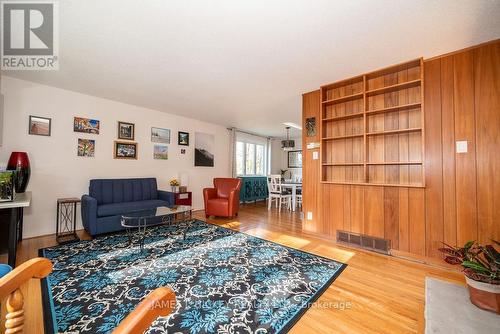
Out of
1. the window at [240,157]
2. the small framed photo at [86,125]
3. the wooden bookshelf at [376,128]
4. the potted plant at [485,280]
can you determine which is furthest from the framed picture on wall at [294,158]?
the potted plant at [485,280]

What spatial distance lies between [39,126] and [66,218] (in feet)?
5.19

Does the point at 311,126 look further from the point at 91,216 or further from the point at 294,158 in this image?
the point at 294,158

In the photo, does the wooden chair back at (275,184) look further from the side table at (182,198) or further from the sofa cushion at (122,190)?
the sofa cushion at (122,190)

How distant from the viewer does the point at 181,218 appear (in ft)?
15.3

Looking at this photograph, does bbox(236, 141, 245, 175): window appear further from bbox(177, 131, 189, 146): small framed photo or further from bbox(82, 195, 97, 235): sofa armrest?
bbox(82, 195, 97, 235): sofa armrest

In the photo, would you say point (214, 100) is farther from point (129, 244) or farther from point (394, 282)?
point (394, 282)

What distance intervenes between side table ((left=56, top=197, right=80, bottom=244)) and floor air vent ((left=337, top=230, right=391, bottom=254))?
414cm

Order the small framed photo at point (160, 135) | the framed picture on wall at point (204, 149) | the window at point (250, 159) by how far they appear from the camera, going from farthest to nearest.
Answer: the window at point (250, 159) < the framed picture on wall at point (204, 149) < the small framed photo at point (160, 135)

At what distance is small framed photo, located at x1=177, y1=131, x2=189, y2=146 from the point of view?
532 centimetres

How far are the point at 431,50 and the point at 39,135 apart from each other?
5.62 m

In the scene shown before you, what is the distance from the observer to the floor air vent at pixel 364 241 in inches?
112

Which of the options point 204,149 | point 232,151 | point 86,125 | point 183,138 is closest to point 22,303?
point 86,125

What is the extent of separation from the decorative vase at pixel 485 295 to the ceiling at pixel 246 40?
7.47 ft

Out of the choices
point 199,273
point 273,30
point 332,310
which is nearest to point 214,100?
point 273,30
